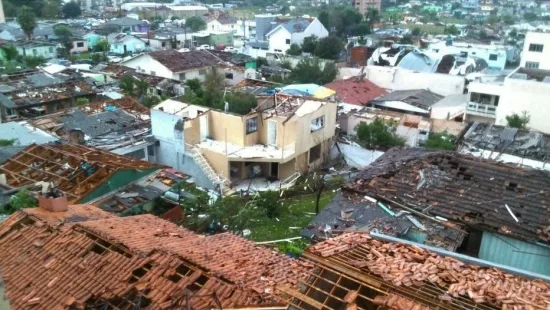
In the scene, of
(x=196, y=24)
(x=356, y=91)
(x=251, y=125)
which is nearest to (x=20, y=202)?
(x=251, y=125)

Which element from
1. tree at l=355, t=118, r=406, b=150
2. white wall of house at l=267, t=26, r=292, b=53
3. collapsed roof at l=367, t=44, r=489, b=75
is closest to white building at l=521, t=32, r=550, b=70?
collapsed roof at l=367, t=44, r=489, b=75

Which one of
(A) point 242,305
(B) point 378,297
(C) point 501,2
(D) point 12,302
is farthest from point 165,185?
(C) point 501,2

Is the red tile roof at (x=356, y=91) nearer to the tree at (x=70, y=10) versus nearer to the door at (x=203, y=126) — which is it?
the door at (x=203, y=126)

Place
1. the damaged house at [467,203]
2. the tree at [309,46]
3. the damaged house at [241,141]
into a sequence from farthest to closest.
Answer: the tree at [309,46]
the damaged house at [241,141]
the damaged house at [467,203]

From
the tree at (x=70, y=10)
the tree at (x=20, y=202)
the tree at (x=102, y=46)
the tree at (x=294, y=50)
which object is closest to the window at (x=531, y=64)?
the tree at (x=294, y=50)

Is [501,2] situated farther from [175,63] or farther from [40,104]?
[40,104]

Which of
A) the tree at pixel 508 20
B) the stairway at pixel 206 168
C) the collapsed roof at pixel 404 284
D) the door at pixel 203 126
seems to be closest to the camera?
the collapsed roof at pixel 404 284
